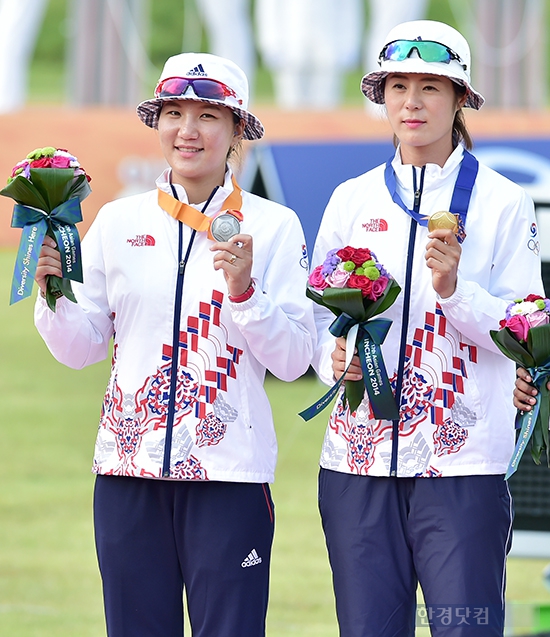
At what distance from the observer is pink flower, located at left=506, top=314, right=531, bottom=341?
276 cm

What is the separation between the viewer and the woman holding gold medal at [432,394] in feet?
9.39

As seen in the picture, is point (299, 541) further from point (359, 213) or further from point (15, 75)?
point (15, 75)

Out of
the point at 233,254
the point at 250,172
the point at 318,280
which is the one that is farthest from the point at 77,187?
the point at 250,172

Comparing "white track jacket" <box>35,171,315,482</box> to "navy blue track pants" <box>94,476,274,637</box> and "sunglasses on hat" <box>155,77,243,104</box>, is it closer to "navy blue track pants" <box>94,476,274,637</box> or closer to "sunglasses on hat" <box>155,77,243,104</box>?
"navy blue track pants" <box>94,476,274,637</box>

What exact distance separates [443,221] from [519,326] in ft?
1.00

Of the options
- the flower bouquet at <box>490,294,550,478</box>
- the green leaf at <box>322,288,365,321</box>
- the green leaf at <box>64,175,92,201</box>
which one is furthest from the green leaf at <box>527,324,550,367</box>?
the green leaf at <box>64,175,92,201</box>

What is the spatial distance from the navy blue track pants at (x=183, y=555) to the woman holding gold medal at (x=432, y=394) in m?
0.22

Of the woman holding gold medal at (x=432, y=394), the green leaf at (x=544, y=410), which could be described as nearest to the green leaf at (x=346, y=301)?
the woman holding gold medal at (x=432, y=394)

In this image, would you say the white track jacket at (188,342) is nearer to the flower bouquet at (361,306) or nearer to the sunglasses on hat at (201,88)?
the flower bouquet at (361,306)

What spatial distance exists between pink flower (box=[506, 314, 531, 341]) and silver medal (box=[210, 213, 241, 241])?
2.25 ft

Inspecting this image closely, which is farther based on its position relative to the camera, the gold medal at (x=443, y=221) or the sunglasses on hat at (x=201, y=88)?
the sunglasses on hat at (x=201, y=88)

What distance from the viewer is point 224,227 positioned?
287 centimetres

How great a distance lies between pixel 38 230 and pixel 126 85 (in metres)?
10.1

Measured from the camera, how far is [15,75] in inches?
508
